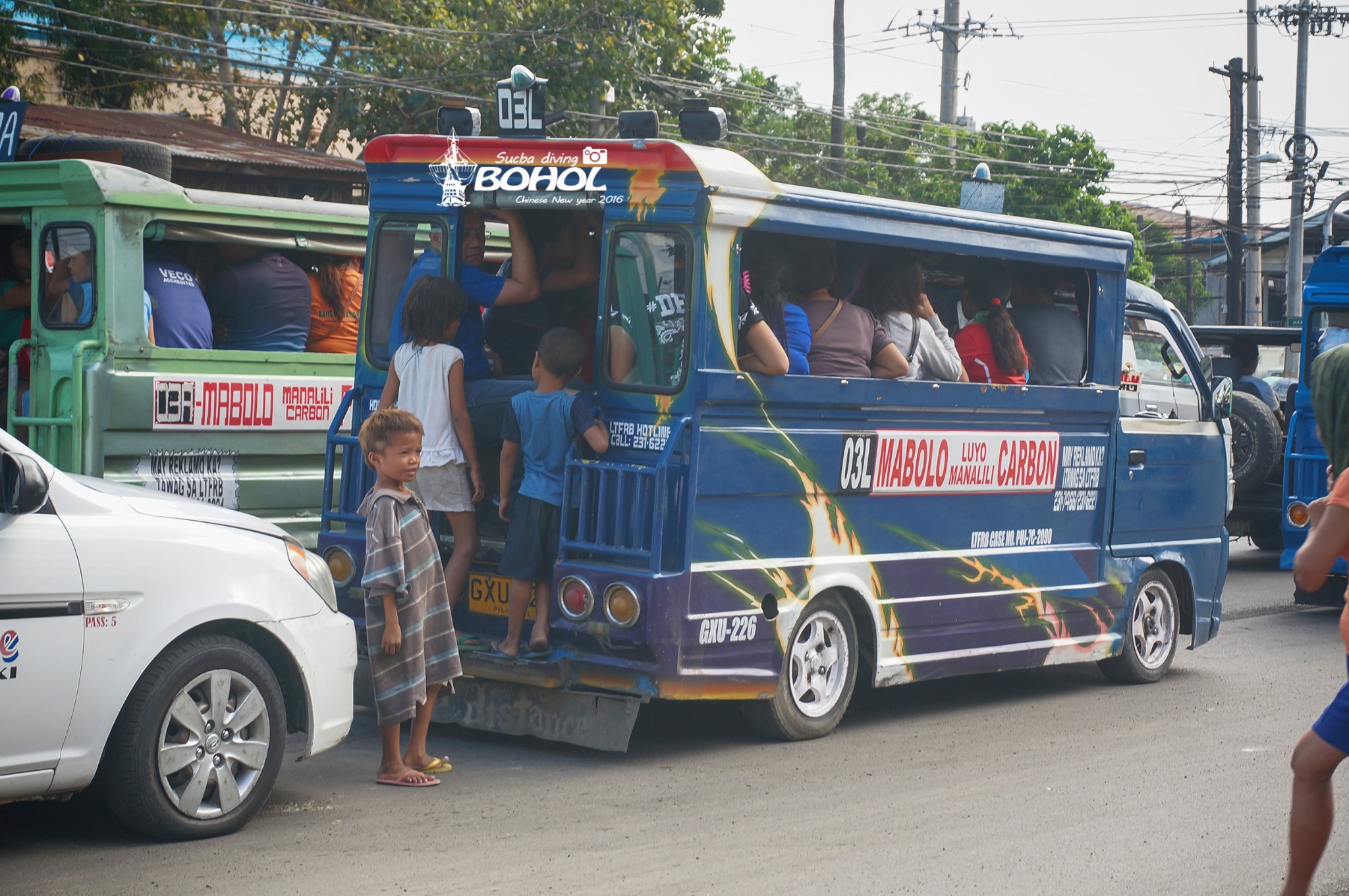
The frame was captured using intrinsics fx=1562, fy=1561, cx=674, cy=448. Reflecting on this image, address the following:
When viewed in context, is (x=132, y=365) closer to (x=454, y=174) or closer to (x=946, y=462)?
(x=454, y=174)

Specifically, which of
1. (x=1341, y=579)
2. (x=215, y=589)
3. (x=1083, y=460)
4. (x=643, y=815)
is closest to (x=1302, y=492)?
(x=1341, y=579)

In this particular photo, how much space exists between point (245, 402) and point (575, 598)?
3.76m

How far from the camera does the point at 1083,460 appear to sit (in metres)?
8.67

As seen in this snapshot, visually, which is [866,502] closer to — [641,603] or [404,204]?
[641,603]

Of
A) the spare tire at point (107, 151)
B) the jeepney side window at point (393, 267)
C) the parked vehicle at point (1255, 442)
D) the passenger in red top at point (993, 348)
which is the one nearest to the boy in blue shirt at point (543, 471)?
the jeepney side window at point (393, 267)

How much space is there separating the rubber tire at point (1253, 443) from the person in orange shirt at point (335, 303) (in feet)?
27.6

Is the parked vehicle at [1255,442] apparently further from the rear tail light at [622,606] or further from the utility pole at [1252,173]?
the utility pole at [1252,173]

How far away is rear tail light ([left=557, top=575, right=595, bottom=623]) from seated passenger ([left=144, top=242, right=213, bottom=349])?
148 inches

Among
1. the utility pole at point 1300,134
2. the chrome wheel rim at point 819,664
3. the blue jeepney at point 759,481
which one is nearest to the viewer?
the blue jeepney at point 759,481

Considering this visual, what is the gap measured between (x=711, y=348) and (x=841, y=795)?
1.92m

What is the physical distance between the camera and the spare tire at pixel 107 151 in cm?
1016

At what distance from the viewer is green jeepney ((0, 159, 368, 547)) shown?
888 centimetres

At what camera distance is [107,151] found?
1036 centimetres

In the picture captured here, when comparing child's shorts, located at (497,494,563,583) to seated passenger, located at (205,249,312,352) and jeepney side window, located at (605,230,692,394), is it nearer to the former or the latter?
jeepney side window, located at (605,230,692,394)
